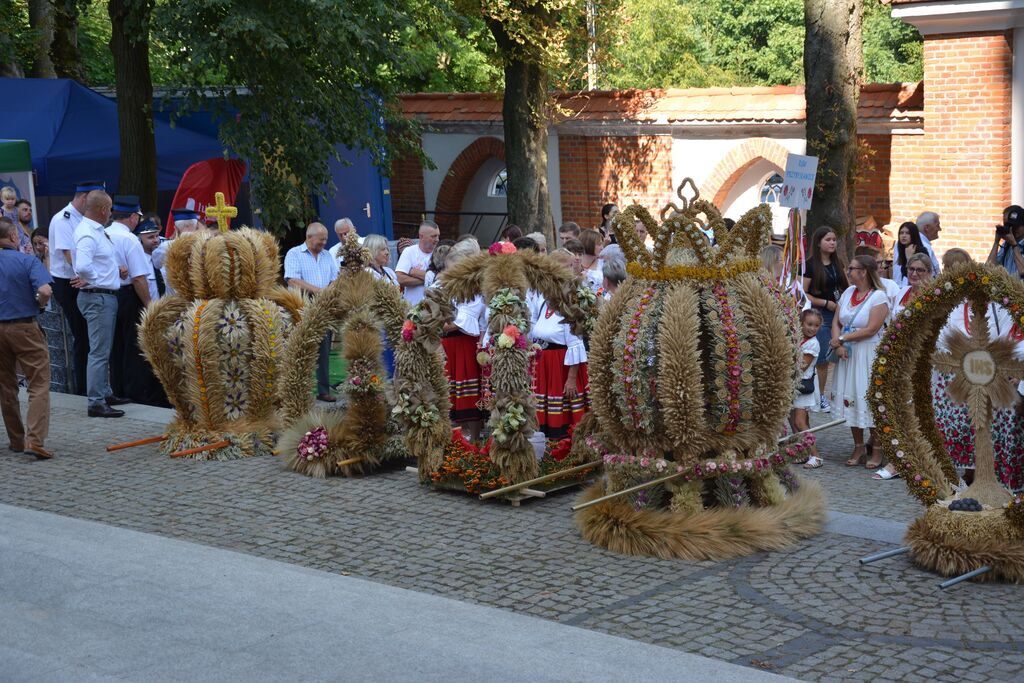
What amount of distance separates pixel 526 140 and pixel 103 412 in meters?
8.40

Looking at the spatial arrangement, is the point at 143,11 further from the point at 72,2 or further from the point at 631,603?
the point at 631,603

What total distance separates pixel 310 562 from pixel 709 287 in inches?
115

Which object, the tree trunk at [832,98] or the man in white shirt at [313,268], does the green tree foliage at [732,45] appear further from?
the man in white shirt at [313,268]

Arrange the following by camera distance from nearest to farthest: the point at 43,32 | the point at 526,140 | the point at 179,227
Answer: the point at 179,227 → the point at 526,140 → the point at 43,32

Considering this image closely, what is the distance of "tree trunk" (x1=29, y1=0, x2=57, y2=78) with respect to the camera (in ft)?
80.2

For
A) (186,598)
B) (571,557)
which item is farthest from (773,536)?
(186,598)

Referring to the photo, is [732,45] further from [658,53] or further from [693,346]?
[693,346]

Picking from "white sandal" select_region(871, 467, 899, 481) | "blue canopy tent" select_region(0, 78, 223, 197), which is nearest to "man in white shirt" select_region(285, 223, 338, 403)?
"white sandal" select_region(871, 467, 899, 481)

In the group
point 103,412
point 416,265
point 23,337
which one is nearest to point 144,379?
point 103,412

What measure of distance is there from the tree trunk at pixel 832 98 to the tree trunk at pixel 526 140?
5050 millimetres

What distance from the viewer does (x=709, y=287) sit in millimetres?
7902

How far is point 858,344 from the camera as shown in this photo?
9.91 m

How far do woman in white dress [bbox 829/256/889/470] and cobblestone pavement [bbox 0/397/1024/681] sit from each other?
368 mm

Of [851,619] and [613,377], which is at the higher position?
[613,377]
